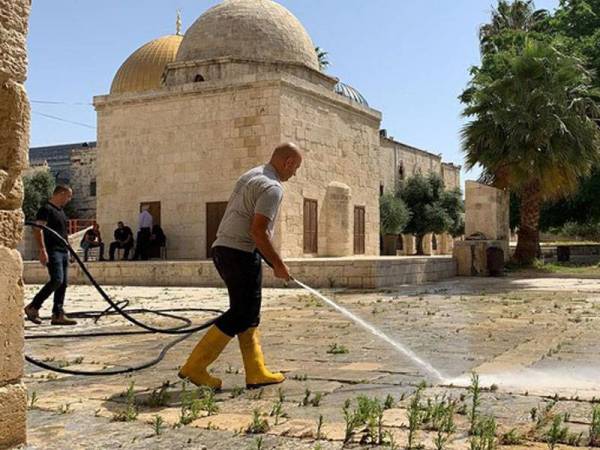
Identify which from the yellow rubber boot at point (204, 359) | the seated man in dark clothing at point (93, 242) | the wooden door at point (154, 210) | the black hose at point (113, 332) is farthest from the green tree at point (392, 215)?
the yellow rubber boot at point (204, 359)

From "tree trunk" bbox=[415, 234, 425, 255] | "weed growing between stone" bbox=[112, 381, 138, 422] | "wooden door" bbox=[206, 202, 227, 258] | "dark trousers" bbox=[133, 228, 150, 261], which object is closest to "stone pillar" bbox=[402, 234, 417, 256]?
"tree trunk" bbox=[415, 234, 425, 255]

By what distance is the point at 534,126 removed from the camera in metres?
18.9

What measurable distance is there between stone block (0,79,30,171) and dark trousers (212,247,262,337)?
1592mm

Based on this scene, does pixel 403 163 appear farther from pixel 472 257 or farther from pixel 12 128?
pixel 12 128

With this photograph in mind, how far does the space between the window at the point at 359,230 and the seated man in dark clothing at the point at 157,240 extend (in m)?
6.47

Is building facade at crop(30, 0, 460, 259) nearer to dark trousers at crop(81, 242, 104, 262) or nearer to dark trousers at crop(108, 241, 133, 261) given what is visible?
dark trousers at crop(108, 241, 133, 261)

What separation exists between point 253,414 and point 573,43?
2412 cm

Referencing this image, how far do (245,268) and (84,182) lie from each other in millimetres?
44474

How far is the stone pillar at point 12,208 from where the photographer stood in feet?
9.92

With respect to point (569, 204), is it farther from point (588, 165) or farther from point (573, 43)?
point (588, 165)

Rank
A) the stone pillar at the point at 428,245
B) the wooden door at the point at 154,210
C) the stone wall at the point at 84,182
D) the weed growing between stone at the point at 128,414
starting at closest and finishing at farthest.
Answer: the weed growing between stone at the point at 128,414 < the wooden door at the point at 154,210 < the stone wall at the point at 84,182 < the stone pillar at the point at 428,245

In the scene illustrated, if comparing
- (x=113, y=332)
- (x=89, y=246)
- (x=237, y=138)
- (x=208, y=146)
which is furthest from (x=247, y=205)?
(x=89, y=246)

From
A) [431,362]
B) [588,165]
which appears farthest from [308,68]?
[431,362]

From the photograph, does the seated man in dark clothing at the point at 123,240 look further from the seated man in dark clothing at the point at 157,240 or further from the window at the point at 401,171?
the window at the point at 401,171
